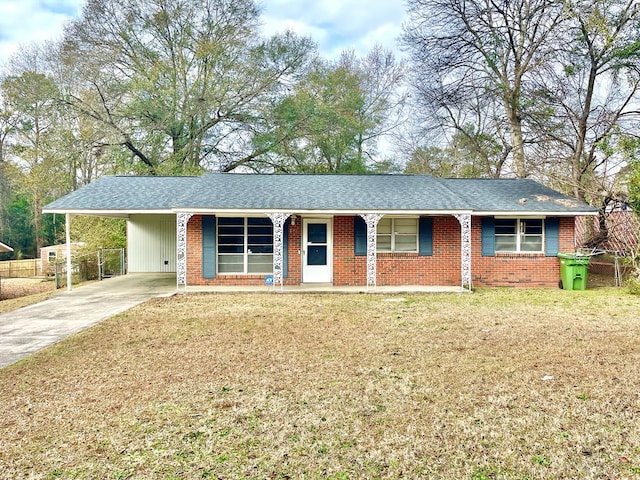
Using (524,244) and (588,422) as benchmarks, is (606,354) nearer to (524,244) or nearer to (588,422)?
(588,422)

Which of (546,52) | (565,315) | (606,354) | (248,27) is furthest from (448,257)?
(248,27)

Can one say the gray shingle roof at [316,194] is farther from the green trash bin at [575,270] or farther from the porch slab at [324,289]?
the porch slab at [324,289]

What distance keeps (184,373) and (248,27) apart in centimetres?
2160

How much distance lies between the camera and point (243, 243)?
501 inches

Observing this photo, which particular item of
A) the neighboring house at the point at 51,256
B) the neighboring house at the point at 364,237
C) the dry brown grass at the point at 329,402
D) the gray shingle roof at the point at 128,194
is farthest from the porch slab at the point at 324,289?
the neighboring house at the point at 51,256

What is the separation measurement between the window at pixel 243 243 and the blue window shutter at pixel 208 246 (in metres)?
0.22

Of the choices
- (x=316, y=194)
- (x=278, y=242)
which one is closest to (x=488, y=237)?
(x=316, y=194)

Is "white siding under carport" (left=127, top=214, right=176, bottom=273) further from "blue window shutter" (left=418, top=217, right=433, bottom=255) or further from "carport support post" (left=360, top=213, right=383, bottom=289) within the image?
"blue window shutter" (left=418, top=217, right=433, bottom=255)

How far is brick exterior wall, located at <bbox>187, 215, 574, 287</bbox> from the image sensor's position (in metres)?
12.7

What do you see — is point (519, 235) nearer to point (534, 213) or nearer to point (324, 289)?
point (534, 213)

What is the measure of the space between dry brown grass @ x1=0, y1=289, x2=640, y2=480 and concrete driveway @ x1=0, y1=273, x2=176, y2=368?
54 centimetres

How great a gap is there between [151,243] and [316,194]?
27.0 feet

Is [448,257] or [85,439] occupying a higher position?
[448,257]

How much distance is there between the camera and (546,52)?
16.9m
